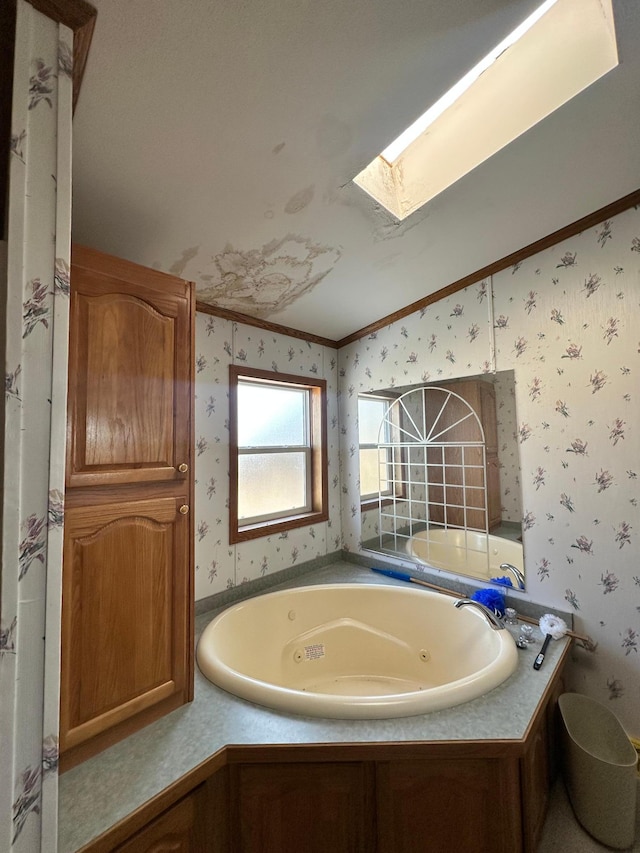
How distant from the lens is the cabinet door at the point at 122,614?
0.96m

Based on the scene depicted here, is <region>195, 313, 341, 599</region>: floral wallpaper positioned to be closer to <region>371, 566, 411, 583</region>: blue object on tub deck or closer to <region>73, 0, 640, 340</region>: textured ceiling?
<region>73, 0, 640, 340</region>: textured ceiling

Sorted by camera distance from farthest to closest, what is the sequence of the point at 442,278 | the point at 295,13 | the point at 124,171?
the point at 442,278 → the point at 124,171 → the point at 295,13

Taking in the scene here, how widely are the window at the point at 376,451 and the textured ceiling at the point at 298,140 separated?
94 centimetres

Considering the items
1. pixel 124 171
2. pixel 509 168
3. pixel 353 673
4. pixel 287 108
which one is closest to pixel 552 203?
pixel 509 168

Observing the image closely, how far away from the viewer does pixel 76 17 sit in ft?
2.40

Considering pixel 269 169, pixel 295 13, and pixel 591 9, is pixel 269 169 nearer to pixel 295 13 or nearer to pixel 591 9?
pixel 295 13

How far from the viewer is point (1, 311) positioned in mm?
755

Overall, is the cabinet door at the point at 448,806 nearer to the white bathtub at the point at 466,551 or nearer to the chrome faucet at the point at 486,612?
the chrome faucet at the point at 486,612

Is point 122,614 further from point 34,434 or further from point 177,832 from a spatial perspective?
point 34,434

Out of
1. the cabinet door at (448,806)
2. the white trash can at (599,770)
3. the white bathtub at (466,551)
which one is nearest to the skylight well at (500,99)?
the white bathtub at (466,551)

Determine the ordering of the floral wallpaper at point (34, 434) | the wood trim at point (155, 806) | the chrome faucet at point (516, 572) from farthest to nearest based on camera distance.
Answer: the chrome faucet at point (516, 572), the wood trim at point (155, 806), the floral wallpaper at point (34, 434)

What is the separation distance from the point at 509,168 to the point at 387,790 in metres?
2.03

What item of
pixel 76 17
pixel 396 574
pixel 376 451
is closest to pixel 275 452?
pixel 376 451

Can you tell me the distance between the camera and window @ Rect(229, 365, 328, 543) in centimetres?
206
